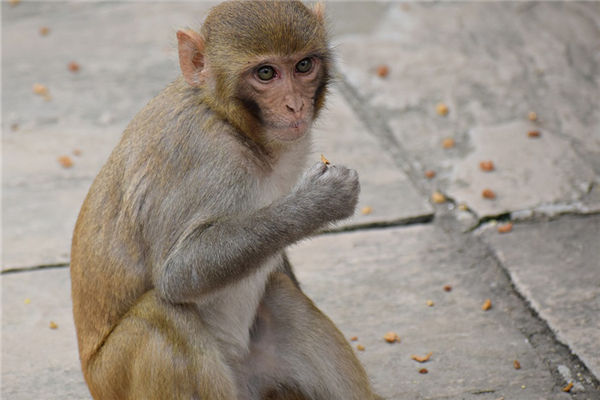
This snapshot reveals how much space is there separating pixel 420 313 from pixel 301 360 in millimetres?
1055

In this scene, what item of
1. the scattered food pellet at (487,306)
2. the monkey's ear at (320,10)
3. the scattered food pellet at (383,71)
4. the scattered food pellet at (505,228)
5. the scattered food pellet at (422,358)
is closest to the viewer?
the monkey's ear at (320,10)

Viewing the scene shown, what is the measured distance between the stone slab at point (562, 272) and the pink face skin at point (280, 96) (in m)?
1.86

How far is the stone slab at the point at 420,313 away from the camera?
14.5ft

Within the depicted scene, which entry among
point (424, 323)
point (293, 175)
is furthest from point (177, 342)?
point (424, 323)

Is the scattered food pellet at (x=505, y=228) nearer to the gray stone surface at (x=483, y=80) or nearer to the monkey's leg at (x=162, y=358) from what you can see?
the gray stone surface at (x=483, y=80)

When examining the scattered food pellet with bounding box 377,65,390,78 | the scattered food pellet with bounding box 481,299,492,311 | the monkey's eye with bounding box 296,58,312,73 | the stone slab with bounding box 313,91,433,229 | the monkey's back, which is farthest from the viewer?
the scattered food pellet with bounding box 377,65,390,78

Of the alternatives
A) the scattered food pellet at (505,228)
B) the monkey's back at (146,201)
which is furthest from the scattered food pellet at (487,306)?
the monkey's back at (146,201)

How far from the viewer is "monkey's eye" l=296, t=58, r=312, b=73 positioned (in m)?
3.85

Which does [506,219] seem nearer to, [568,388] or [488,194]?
[488,194]

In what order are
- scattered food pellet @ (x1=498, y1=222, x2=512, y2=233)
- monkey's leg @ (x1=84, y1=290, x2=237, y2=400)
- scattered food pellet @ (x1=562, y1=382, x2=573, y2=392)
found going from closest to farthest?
monkey's leg @ (x1=84, y1=290, x2=237, y2=400)
scattered food pellet @ (x1=562, y1=382, x2=573, y2=392)
scattered food pellet @ (x1=498, y1=222, x2=512, y2=233)

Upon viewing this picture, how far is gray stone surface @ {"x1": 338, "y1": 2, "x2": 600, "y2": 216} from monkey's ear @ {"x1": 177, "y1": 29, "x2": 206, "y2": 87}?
2.49 meters

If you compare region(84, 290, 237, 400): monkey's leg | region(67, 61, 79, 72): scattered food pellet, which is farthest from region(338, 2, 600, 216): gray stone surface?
region(84, 290, 237, 400): monkey's leg

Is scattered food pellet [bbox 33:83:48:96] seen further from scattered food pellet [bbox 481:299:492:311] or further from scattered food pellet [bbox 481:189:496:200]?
scattered food pellet [bbox 481:299:492:311]

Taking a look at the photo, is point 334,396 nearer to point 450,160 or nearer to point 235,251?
point 235,251
